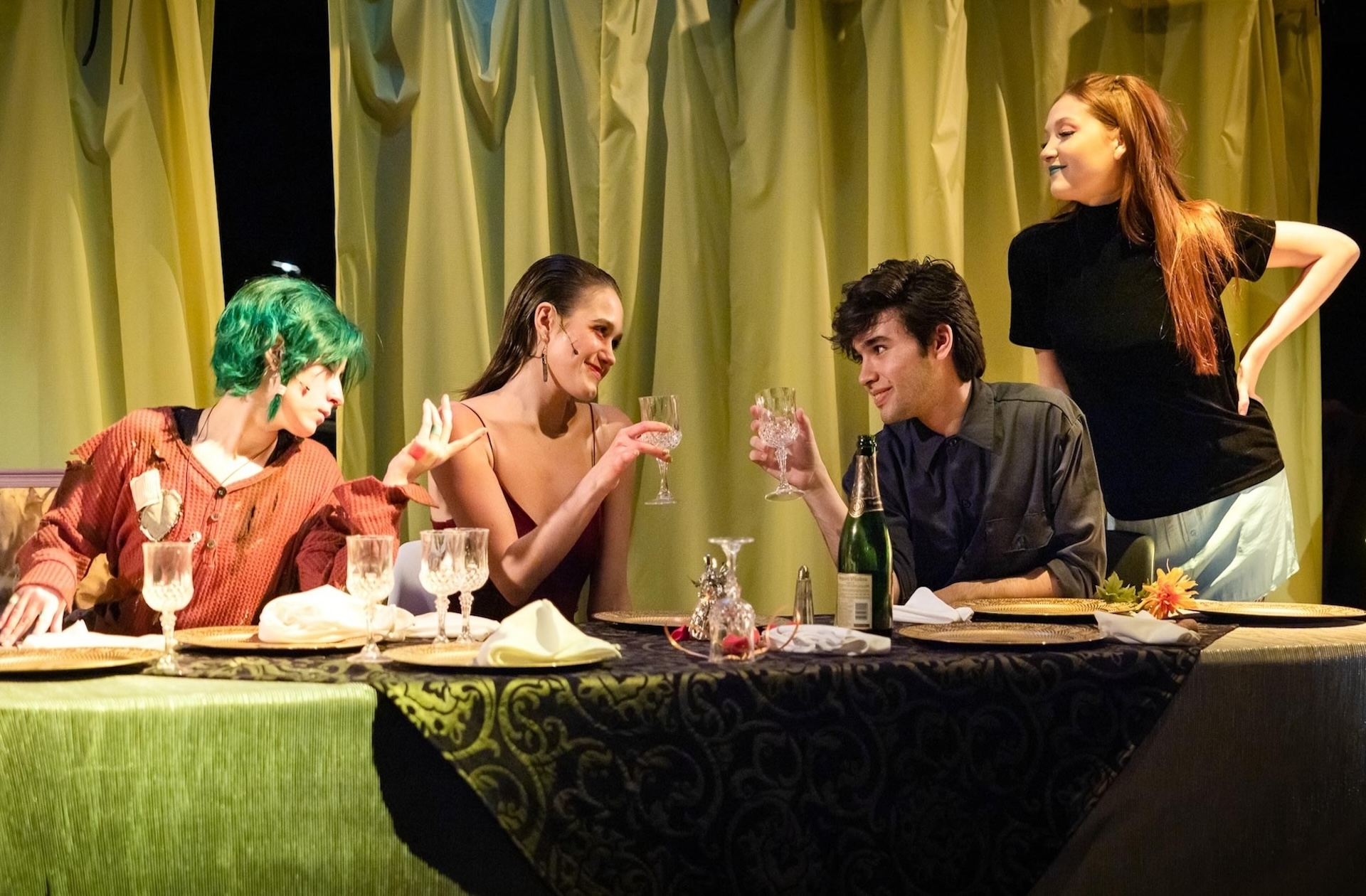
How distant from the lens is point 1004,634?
190 centimetres

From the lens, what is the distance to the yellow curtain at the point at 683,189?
11.1 feet

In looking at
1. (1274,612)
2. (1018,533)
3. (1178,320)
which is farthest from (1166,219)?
(1274,612)

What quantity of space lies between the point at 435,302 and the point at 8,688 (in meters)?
2.03

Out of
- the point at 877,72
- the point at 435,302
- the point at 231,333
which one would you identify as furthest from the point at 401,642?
the point at 877,72

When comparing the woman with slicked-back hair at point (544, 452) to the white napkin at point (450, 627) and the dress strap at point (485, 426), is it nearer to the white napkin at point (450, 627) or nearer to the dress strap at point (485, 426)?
the dress strap at point (485, 426)

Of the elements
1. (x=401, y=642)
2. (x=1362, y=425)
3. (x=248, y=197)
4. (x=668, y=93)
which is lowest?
(x=401, y=642)

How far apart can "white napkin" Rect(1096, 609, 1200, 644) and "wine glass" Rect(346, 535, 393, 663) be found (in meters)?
1.04

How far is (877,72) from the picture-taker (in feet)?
11.8

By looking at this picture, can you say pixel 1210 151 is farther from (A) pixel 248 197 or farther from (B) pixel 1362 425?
(A) pixel 248 197

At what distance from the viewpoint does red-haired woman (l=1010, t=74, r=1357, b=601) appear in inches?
119

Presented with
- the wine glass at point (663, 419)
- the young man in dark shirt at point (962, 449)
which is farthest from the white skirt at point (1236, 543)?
the wine glass at point (663, 419)

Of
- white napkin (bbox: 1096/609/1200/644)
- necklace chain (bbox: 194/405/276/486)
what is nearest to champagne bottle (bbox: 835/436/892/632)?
white napkin (bbox: 1096/609/1200/644)

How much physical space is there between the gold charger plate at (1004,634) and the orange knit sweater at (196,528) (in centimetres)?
94

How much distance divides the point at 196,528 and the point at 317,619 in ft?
2.31
